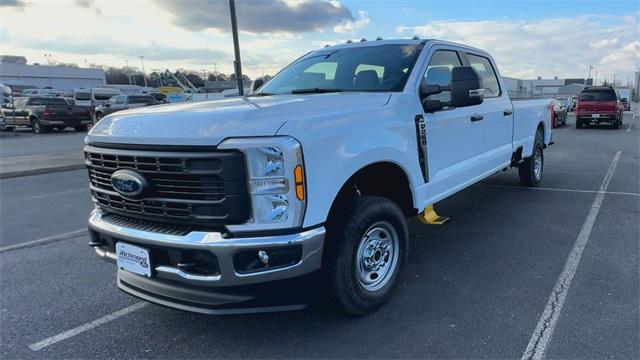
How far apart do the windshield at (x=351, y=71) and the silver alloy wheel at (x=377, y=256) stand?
3.96 feet

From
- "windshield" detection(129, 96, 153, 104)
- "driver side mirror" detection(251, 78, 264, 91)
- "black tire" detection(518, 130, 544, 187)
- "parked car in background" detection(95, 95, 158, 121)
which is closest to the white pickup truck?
"driver side mirror" detection(251, 78, 264, 91)

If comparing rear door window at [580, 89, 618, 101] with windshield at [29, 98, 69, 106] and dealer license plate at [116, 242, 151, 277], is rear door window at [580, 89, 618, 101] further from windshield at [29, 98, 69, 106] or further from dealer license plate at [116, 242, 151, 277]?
windshield at [29, 98, 69, 106]

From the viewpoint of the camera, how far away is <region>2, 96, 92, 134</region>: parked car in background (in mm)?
23797

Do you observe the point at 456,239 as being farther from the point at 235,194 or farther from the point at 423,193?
the point at 235,194

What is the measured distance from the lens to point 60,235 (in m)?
5.67

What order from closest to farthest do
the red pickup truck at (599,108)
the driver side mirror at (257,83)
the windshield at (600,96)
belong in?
1. the driver side mirror at (257,83)
2. the red pickup truck at (599,108)
3. the windshield at (600,96)

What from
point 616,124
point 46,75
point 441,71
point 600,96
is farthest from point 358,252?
point 46,75

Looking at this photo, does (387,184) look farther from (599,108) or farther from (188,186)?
(599,108)

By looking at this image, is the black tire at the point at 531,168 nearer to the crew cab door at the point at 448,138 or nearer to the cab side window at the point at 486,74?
the cab side window at the point at 486,74

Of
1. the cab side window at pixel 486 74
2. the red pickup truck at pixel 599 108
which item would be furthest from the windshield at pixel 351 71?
the red pickup truck at pixel 599 108

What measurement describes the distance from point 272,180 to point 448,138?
2225mm

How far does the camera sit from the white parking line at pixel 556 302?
2.93m

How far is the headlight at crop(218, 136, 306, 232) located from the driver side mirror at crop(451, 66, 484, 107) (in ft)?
6.11

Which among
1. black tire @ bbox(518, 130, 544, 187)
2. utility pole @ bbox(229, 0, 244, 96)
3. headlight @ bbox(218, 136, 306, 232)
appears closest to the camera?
headlight @ bbox(218, 136, 306, 232)
